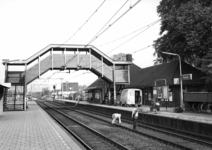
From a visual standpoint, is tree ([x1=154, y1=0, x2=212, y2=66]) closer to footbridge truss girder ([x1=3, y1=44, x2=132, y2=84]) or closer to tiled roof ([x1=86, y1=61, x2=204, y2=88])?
tiled roof ([x1=86, y1=61, x2=204, y2=88])

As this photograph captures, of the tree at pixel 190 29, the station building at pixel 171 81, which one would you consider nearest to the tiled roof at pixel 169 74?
the station building at pixel 171 81

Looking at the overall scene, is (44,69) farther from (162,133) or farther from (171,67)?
(162,133)

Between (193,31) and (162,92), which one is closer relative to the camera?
(162,92)

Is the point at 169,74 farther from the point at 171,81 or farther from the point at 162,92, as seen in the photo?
the point at 162,92

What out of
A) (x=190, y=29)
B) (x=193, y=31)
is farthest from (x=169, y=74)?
(x=193, y=31)

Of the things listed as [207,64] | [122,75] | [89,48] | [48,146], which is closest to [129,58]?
[122,75]

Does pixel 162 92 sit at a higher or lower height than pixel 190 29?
lower

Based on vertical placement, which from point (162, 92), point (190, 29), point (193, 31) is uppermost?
point (190, 29)

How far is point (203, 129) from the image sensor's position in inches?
500

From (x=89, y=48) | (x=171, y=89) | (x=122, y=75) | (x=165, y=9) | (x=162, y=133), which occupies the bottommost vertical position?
(x=162, y=133)

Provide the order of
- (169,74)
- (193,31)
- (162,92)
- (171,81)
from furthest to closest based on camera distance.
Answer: (169,74), (171,81), (193,31), (162,92)

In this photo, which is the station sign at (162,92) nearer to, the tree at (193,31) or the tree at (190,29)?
the tree at (193,31)

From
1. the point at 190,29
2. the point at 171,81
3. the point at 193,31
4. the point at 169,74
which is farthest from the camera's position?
the point at 169,74

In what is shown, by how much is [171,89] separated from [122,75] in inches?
362
